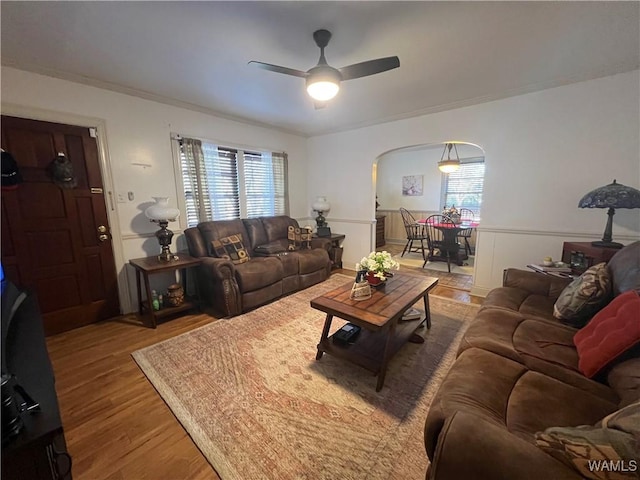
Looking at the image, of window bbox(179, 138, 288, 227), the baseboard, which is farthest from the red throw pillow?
window bbox(179, 138, 288, 227)

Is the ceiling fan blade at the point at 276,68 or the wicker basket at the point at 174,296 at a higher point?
the ceiling fan blade at the point at 276,68

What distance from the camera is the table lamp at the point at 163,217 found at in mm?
2875

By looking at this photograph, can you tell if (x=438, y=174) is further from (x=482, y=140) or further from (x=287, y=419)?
(x=287, y=419)

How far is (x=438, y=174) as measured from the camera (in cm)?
639

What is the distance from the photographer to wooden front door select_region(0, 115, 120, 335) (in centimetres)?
236

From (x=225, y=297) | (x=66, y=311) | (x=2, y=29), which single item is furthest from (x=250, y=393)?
(x=2, y=29)

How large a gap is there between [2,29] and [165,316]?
2629 mm

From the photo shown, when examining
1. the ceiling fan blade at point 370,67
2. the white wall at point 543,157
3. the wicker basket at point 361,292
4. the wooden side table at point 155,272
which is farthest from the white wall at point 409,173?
the wooden side table at point 155,272

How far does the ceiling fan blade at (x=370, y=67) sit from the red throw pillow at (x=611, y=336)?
1.89m

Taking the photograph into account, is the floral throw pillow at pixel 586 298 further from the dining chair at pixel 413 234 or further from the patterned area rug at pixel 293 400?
the dining chair at pixel 413 234

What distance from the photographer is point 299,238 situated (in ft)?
13.6

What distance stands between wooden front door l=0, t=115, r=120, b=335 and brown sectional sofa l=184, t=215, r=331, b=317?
93 cm

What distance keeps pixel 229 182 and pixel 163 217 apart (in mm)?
1304

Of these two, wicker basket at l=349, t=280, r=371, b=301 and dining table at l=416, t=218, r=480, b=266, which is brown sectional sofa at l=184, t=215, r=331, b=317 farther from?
dining table at l=416, t=218, r=480, b=266
